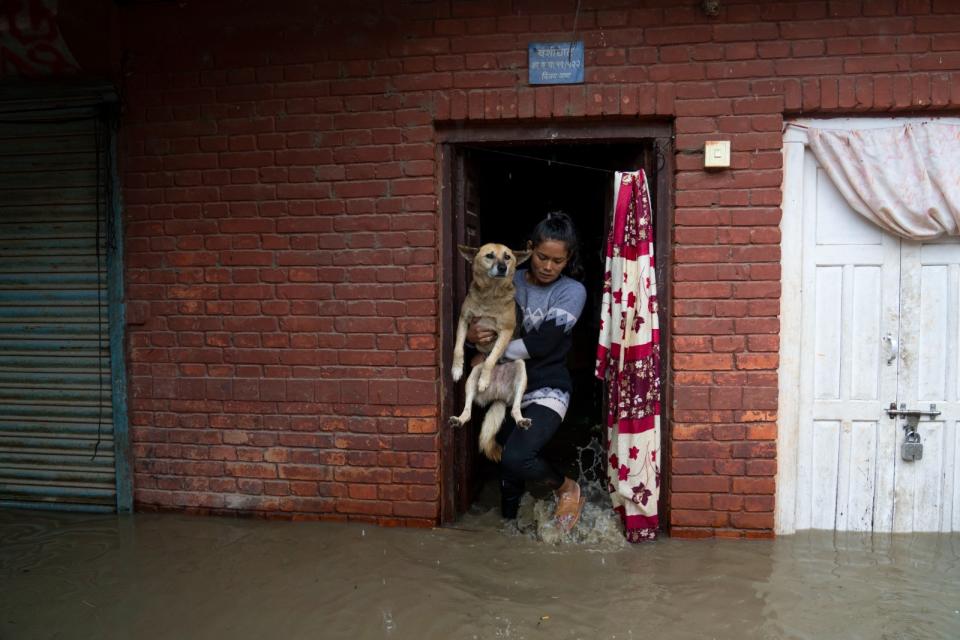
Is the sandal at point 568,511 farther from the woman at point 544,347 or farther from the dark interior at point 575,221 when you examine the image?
Result: the dark interior at point 575,221

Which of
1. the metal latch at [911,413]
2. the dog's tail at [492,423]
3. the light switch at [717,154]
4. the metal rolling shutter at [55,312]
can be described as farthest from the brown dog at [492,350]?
the metal rolling shutter at [55,312]

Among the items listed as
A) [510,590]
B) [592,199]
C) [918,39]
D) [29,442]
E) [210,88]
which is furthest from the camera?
[592,199]

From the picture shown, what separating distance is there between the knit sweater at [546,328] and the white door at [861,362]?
123 centimetres

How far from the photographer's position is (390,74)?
153 inches

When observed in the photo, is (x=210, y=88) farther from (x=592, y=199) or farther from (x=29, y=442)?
(x=592, y=199)

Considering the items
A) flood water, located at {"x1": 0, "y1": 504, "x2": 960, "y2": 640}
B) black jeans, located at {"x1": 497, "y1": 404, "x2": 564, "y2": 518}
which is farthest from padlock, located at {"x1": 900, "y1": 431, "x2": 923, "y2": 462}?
black jeans, located at {"x1": 497, "y1": 404, "x2": 564, "y2": 518}

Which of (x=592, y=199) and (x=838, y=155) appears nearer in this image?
(x=838, y=155)

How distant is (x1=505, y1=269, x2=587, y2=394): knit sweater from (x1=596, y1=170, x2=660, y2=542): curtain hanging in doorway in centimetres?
24

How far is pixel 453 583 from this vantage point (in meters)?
3.32

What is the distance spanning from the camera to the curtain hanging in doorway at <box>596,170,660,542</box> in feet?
12.0

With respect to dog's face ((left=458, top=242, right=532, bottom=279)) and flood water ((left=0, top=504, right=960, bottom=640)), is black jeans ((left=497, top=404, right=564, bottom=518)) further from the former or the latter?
dog's face ((left=458, top=242, right=532, bottom=279))

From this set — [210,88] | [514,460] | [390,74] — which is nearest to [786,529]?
[514,460]

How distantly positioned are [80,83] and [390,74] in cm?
200

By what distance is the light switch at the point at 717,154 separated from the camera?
3635 mm
